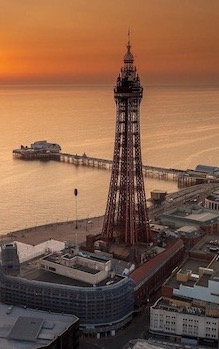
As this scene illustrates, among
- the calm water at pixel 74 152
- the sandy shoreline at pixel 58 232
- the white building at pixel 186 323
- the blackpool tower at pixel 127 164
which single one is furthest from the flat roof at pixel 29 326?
the calm water at pixel 74 152

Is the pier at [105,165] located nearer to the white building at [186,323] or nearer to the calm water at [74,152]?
the calm water at [74,152]

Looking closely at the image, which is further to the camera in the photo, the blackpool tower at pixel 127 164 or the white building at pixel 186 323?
the blackpool tower at pixel 127 164

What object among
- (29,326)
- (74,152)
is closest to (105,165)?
(74,152)

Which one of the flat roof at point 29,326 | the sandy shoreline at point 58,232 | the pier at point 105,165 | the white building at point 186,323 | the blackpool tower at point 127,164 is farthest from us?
the pier at point 105,165

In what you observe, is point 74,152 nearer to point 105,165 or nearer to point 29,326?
point 105,165

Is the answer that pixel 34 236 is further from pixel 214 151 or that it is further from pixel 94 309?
pixel 214 151

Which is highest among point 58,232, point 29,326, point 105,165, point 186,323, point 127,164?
point 127,164

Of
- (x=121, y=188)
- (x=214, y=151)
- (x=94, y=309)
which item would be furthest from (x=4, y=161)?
(x=94, y=309)
